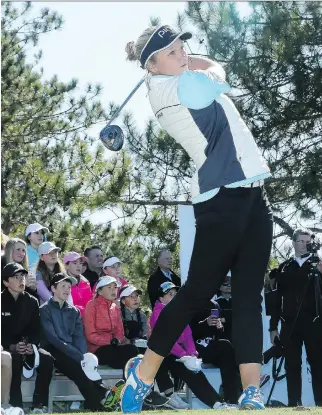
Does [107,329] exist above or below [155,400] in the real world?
above

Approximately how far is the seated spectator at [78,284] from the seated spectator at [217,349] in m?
1.28

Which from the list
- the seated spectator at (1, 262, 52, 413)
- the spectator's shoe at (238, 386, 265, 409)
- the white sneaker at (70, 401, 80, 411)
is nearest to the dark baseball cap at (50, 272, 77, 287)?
the seated spectator at (1, 262, 52, 413)

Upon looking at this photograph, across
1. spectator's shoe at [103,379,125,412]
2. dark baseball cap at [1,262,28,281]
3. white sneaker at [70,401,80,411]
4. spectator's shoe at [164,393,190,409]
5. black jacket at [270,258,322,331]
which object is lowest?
white sneaker at [70,401,80,411]

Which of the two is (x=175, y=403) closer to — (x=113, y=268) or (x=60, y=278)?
(x=60, y=278)

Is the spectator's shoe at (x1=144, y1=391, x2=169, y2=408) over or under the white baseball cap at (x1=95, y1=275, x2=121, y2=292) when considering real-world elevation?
under

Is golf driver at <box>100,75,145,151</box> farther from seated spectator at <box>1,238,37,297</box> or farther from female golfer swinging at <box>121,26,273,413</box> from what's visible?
seated spectator at <box>1,238,37,297</box>

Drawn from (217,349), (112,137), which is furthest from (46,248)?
(112,137)

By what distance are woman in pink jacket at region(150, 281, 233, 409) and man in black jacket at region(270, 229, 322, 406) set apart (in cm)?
102

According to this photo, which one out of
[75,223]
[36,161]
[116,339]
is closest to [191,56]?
[116,339]

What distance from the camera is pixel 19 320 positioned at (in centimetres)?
914

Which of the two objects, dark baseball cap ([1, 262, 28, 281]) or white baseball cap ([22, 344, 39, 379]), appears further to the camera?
dark baseball cap ([1, 262, 28, 281])

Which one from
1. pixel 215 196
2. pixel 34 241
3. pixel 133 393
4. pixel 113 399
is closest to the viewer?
pixel 215 196

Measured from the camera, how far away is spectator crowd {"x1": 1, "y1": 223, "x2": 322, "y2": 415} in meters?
9.16

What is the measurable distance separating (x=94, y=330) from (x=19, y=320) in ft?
3.97
